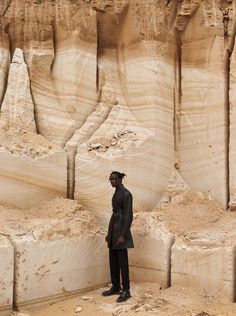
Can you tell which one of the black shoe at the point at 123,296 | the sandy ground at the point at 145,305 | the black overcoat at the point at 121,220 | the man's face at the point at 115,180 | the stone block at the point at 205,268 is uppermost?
the man's face at the point at 115,180

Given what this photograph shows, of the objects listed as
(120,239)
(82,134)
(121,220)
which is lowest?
(120,239)

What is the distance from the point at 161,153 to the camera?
582 cm

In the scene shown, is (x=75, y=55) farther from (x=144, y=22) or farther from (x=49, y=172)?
(x=49, y=172)

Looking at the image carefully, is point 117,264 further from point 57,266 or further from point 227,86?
point 227,86

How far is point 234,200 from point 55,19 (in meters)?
3.08

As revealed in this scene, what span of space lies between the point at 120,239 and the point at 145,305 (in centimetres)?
64

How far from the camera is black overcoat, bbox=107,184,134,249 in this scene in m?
4.52

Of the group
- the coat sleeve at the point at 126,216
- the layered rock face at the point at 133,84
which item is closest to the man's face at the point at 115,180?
the coat sleeve at the point at 126,216

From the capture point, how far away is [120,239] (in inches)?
177

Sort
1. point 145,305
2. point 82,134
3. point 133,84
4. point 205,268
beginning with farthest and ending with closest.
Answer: point 133,84 < point 82,134 < point 205,268 < point 145,305

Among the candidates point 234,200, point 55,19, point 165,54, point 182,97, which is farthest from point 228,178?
point 55,19

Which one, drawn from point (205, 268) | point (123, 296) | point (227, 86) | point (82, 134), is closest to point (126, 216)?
point (123, 296)

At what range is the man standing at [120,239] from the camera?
178 inches

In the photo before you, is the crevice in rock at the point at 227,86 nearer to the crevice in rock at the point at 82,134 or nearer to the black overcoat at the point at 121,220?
the crevice in rock at the point at 82,134
